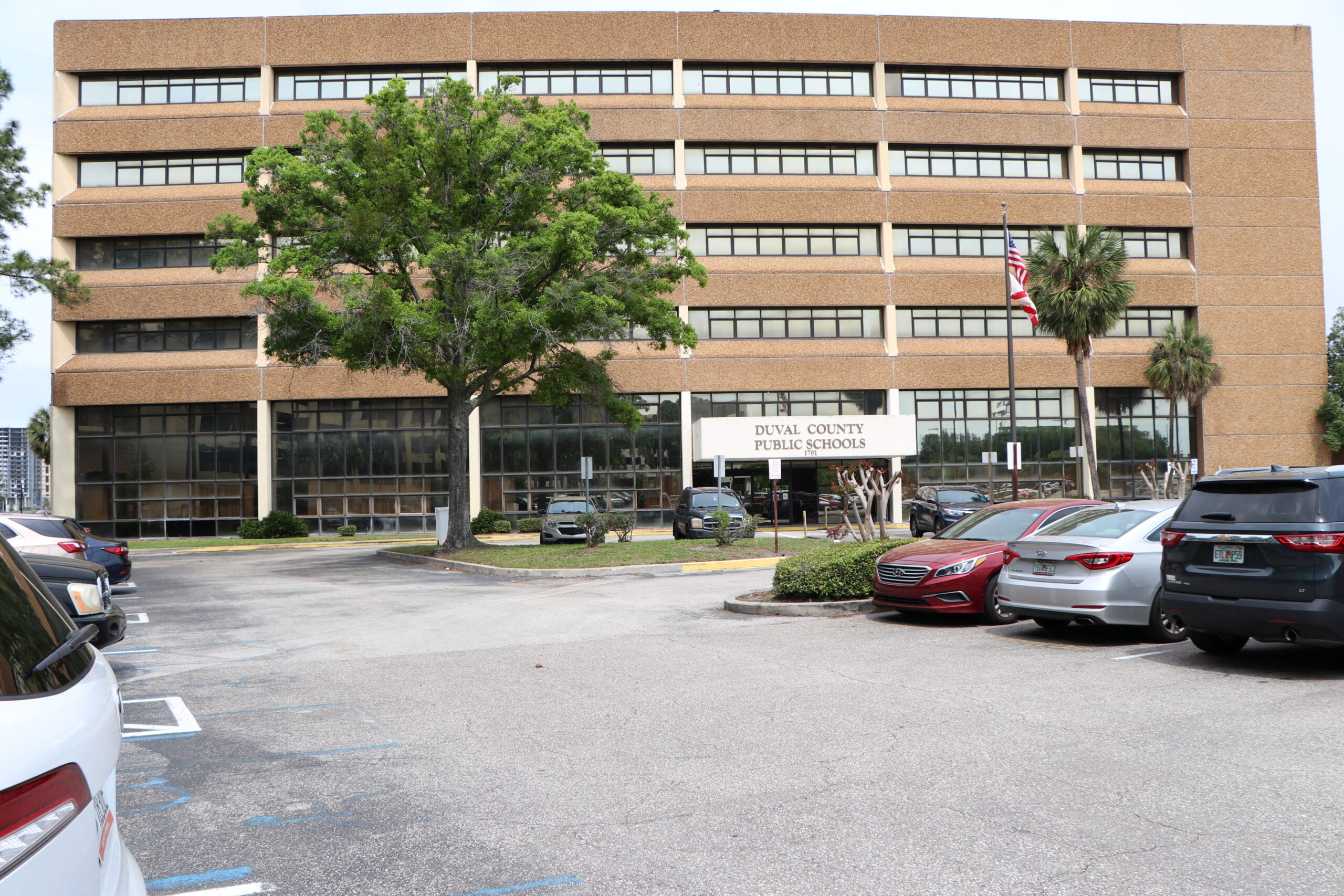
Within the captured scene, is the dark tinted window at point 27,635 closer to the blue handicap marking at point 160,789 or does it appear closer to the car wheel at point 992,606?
the blue handicap marking at point 160,789

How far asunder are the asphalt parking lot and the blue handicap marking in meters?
0.04

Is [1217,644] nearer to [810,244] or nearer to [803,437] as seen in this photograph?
[803,437]

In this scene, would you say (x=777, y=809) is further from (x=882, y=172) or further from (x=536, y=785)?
(x=882, y=172)

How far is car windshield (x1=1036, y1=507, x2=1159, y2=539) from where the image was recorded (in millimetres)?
10836

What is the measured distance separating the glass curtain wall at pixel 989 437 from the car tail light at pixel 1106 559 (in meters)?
31.9

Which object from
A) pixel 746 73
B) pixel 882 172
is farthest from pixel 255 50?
pixel 882 172

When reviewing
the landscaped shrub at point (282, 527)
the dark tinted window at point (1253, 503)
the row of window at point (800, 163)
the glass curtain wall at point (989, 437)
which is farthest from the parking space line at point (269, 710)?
the glass curtain wall at point (989, 437)

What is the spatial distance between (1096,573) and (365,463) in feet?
117

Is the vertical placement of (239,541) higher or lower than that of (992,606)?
lower

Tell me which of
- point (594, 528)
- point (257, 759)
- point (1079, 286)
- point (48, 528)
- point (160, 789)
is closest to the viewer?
point (160, 789)

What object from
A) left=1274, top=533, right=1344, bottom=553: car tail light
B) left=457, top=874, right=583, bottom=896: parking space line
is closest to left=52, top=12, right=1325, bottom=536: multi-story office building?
left=1274, top=533, right=1344, bottom=553: car tail light

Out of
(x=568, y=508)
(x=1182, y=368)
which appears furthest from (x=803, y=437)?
(x=1182, y=368)

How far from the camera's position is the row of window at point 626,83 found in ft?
135

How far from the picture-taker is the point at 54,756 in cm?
192
